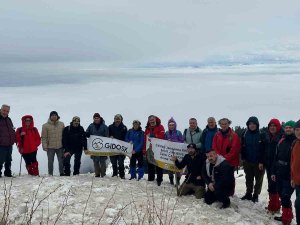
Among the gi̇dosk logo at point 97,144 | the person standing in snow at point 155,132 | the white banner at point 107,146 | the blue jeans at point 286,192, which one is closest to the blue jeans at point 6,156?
the white banner at point 107,146

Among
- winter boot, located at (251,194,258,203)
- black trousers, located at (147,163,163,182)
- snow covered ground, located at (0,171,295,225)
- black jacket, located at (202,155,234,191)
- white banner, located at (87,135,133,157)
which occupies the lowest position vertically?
winter boot, located at (251,194,258,203)

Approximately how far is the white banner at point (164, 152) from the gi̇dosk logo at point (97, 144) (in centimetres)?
143

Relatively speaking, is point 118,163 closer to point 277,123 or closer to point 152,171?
point 152,171

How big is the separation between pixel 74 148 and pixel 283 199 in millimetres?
5926

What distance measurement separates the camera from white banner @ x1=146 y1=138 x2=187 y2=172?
34.5 ft

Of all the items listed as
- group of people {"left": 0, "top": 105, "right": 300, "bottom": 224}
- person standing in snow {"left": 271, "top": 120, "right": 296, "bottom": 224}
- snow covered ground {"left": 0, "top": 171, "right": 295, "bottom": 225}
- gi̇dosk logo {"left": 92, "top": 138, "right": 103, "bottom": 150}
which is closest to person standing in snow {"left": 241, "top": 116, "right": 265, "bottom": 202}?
group of people {"left": 0, "top": 105, "right": 300, "bottom": 224}

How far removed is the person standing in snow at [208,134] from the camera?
32.9 feet

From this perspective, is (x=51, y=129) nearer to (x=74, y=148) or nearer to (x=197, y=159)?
(x=74, y=148)

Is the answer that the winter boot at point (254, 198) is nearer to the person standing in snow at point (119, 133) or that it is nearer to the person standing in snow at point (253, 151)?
the person standing in snow at point (253, 151)

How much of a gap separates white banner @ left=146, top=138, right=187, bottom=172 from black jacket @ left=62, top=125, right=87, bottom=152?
2.03m

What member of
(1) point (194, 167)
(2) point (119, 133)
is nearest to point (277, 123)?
(1) point (194, 167)

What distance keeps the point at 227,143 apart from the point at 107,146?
3613 mm

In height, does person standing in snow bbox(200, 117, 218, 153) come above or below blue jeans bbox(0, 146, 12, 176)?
above

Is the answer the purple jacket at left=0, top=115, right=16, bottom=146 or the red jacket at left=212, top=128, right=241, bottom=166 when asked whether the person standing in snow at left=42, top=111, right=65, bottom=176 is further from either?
the red jacket at left=212, top=128, right=241, bottom=166
